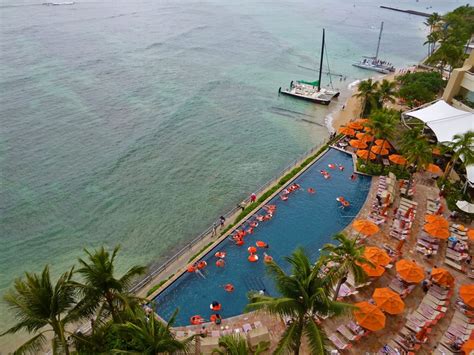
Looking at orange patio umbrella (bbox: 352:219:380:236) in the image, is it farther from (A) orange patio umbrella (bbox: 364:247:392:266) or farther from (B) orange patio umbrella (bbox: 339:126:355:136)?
(B) orange patio umbrella (bbox: 339:126:355:136)

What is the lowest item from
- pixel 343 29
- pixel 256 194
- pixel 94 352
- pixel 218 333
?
pixel 343 29

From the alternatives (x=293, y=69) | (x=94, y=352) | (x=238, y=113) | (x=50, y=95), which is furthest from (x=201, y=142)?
(x=293, y=69)

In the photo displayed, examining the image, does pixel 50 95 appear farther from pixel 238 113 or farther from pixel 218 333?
pixel 218 333

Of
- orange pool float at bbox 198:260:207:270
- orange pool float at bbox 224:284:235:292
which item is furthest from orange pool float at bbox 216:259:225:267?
orange pool float at bbox 224:284:235:292

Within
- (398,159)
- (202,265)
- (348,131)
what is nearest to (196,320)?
(202,265)

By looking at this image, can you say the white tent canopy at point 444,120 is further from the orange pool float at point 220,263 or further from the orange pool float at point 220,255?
the orange pool float at point 220,263

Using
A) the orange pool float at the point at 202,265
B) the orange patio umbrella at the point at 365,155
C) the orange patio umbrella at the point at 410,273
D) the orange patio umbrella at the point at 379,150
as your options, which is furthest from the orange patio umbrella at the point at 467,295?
the orange patio umbrella at the point at 379,150

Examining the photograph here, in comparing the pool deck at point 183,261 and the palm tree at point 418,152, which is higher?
the palm tree at point 418,152
